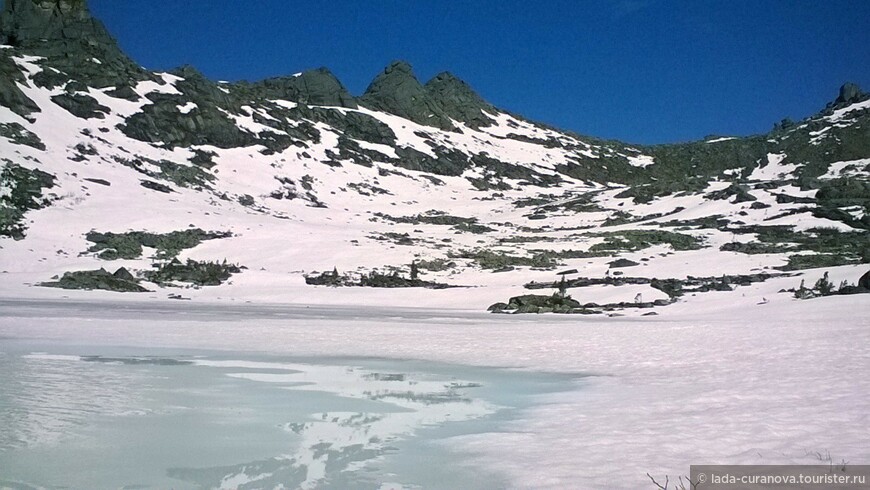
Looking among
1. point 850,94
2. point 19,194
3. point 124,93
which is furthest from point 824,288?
point 850,94

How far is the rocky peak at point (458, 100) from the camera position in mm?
163500

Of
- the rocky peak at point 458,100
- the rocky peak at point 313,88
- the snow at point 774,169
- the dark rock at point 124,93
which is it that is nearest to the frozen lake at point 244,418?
the dark rock at point 124,93

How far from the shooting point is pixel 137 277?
1467 inches

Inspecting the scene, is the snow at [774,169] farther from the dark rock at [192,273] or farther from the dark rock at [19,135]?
the dark rock at [19,135]

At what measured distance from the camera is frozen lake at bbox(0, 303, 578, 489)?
17.9 ft

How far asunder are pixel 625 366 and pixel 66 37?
391 feet

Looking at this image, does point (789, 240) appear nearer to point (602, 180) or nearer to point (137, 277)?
point (137, 277)

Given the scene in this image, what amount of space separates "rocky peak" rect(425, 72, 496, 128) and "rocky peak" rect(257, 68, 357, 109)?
29.1 meters

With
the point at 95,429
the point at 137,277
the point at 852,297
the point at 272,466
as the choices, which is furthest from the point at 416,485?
the point at 137,277

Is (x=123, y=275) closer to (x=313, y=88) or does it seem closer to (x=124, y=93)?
(x=124, y=93)

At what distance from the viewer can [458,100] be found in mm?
169250

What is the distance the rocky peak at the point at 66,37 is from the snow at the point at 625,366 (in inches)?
3507

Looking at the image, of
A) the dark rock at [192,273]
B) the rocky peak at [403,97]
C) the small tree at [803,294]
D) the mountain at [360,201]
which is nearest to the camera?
the small tree at [803,294]

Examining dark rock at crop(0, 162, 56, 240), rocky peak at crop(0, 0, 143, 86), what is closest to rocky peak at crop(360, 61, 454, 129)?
rocky peak at crop(0, 0, 143, 86)
